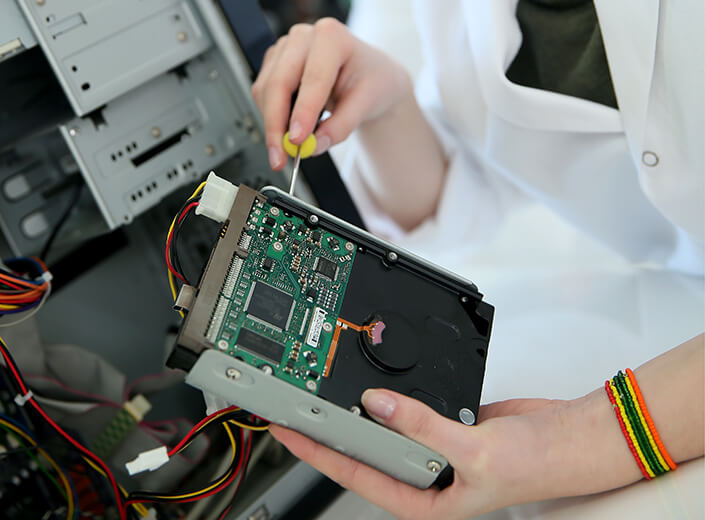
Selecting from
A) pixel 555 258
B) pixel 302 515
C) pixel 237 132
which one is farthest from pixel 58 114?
pixel 555 258

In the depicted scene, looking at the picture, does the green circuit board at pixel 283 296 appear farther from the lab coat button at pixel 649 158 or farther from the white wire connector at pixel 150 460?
the lab coat button at pixel 649 158

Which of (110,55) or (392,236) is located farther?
(392,236)

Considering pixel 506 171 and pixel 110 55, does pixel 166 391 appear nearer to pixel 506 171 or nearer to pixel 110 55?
pixel 110 55

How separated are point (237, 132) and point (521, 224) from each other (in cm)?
72

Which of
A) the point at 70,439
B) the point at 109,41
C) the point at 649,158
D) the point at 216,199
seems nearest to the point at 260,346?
the point at 216,199

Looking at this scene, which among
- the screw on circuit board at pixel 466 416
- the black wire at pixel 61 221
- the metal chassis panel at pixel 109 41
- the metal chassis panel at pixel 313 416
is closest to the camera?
the metal chassis panel at pixel 313 416

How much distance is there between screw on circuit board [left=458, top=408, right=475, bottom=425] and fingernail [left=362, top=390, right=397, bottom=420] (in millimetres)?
114

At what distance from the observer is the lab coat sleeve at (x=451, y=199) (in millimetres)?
1177

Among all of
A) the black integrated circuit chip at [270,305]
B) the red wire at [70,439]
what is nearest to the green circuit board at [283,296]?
the black integrated circuit chip at [270,305]

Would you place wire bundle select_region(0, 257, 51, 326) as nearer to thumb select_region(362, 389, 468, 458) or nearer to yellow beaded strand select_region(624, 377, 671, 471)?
thumb select_region(362, 389, 468, 458)

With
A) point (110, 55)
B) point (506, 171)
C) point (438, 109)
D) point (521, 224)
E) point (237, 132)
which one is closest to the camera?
point (110, 55)

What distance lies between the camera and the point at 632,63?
827 mm

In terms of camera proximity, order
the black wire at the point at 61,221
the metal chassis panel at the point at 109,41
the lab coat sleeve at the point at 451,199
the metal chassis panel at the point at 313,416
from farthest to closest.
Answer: the lab coat sleeve at the point at 451,199
the black wire at the point at 61,221
the metal chassis panel at the point at 109,41
the metal chassis panel at the point at 313,416

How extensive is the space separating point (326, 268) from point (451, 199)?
1.86 ft
